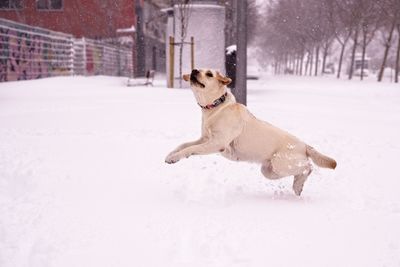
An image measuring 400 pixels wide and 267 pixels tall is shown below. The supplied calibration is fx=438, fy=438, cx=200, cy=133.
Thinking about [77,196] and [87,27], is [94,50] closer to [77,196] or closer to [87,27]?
[87,27]

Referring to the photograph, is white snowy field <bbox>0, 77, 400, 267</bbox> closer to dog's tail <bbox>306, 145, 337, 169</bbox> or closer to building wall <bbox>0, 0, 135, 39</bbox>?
dog's tail <bbox>306, 145, 337, 169</bbox>

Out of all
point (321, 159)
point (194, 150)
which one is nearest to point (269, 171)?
point (321, 159)

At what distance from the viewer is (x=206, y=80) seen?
4766mm

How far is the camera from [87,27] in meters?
34.2

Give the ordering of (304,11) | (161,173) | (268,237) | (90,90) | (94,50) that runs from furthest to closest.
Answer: (304,11) < (94,50) < (90,90) < (161,173) < (268,237)

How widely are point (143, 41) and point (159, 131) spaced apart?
101 ft

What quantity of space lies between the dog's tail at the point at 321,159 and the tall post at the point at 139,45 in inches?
1273

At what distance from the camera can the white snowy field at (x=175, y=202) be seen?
329 centimetres

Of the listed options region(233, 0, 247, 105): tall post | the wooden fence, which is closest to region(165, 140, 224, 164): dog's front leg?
region(233, 0, 247, 105): tall post

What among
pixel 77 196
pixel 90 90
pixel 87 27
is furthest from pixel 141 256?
pixel 87 27

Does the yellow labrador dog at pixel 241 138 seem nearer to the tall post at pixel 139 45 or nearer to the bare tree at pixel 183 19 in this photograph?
the bare tree at pixel 183 19

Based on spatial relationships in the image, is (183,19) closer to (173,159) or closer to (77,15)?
(173,159)

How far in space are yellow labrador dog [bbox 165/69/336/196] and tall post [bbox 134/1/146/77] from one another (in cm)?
3218

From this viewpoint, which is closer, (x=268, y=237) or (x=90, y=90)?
(x=268, y=237)
